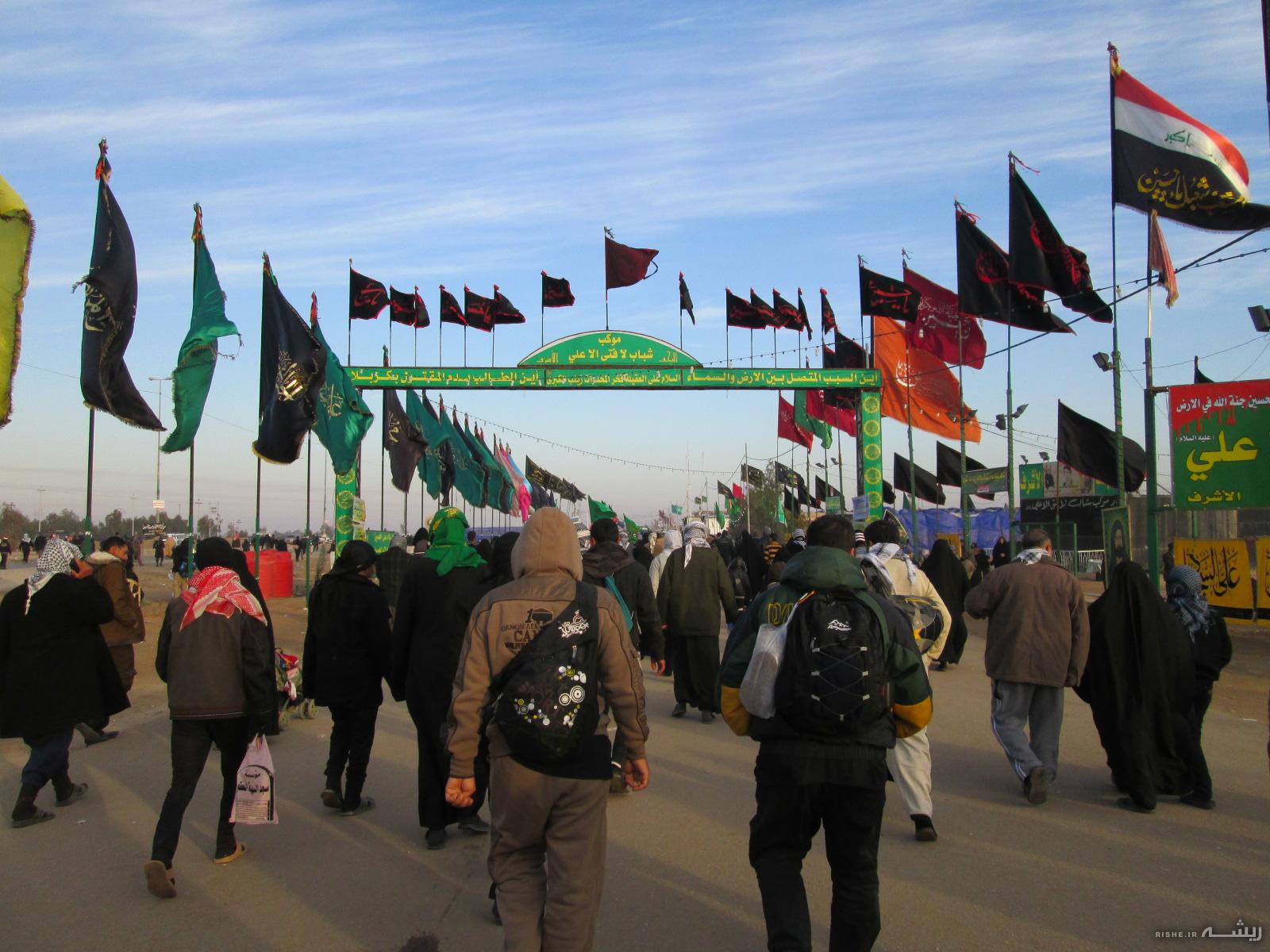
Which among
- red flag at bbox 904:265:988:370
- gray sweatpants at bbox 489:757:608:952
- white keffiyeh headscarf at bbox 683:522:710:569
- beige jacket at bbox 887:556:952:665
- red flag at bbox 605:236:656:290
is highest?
red flag at bbox 605:236:656:290

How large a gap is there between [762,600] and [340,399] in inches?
676

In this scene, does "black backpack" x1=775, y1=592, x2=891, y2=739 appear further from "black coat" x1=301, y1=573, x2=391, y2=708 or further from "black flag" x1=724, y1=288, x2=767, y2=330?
"black flag" x1=724, y1=288, x2=767, y2=330

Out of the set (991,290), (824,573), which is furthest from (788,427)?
(824,573)

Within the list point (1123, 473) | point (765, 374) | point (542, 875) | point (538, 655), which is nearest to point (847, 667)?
point (538, 655)

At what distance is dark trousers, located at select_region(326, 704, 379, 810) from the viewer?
6371 millimetres

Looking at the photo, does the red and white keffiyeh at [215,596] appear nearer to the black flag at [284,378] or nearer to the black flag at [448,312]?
the black flag at [284,378]

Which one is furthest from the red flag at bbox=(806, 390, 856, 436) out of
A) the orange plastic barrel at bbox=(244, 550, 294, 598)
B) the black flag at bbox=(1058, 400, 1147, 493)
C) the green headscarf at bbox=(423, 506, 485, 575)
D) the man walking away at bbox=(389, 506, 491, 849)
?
the man walking away at bbox=(389, 506, 491, 849)

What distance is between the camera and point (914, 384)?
26984 millimetres

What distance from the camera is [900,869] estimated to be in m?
5.26

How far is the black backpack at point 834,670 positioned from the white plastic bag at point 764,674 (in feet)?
0.07

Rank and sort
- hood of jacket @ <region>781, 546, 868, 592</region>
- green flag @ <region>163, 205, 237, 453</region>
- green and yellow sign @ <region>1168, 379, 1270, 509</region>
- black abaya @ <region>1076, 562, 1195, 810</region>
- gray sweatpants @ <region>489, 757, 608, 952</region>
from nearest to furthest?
gray sweatpants @ <region>489, 757, 608, 952</region> → hood of jacket @ <region>781, 546, 868, 592</region> → black abaya @ <region>1076, 562, 1195, 810</region> → green flag @ <region>163, 205, 237, 453</region> → green and yellow sign @ <region>1168, 379, 1270, 509</region>

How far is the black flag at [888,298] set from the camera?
2472 cm

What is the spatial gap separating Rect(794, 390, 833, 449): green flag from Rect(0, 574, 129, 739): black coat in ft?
93.3

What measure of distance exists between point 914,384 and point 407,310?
559 inches
